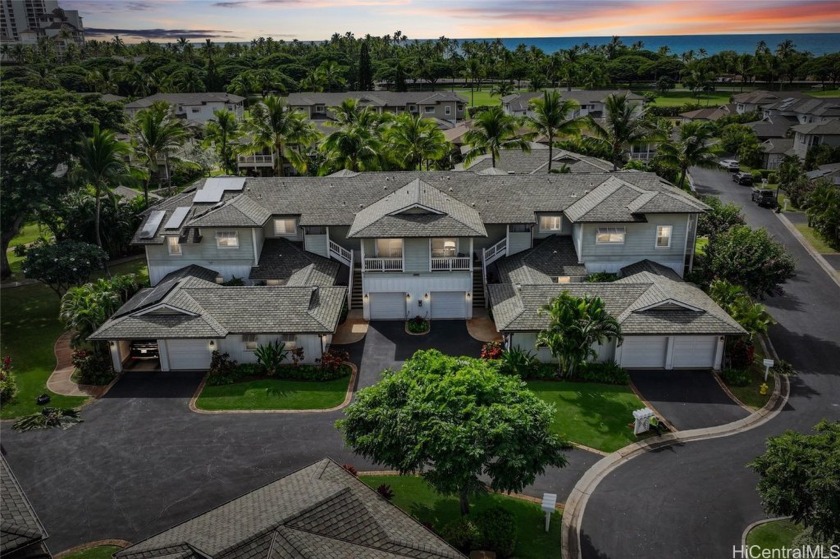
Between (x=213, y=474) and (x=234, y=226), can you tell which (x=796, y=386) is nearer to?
(x=213, y=474)

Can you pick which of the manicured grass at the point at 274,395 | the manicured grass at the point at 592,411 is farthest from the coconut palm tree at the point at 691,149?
the manicured grass at the point at 274,395

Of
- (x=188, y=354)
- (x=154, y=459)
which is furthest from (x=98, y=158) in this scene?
(x=154, y=459)

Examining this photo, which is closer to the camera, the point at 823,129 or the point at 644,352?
the point at 644,352

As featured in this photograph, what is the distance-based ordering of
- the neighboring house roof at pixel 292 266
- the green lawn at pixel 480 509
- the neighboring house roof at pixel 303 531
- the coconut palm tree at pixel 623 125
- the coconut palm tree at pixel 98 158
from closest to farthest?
the neighboring house roof at pixel 303 531 < the green lawn at pixel 480 509 < the neighboring house roof at pixel 292 266 < the coconut palm tree at pixel 98 158 < the coconut palm tree at pixel 623 125

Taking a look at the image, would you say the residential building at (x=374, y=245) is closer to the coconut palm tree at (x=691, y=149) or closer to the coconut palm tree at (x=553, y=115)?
the coconut palm tree at (x=691, y=149)

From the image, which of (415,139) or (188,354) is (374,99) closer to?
(415,139)

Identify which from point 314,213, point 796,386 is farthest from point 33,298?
point 796,386
